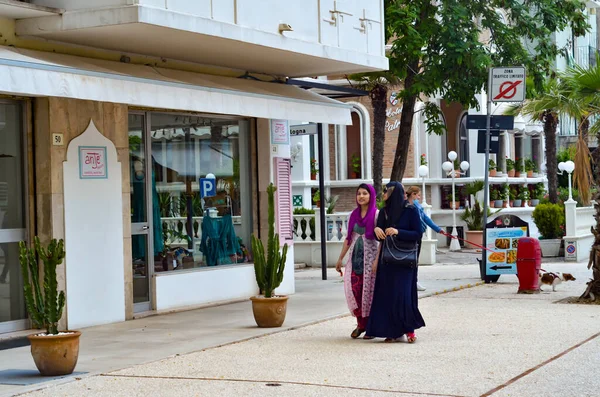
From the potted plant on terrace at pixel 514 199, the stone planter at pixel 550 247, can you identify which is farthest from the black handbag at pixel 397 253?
the potted plant on terrace at pixel 514 199

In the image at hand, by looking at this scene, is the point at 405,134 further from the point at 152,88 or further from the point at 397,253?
the point at 397,253

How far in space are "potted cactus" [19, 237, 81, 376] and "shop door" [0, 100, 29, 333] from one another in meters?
2.93

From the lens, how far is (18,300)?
1293 cm

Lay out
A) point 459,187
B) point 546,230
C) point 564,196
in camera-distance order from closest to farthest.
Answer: point 546,230 < point 459,187 < point 564,196

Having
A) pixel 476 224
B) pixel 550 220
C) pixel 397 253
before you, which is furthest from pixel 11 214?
pixel 476 224

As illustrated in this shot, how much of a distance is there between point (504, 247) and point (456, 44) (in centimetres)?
385

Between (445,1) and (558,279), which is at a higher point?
(445,1)

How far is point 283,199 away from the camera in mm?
17703

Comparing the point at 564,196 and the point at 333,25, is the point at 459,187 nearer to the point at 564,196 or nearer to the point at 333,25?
the point at 564,196

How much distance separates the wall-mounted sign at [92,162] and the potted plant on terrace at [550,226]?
581 inches

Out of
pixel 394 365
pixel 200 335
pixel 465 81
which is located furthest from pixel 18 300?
pixel 465 81

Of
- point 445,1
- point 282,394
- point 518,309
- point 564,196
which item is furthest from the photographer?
point 564,196

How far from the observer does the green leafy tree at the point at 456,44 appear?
19.7 metres

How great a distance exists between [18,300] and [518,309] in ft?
21.4
